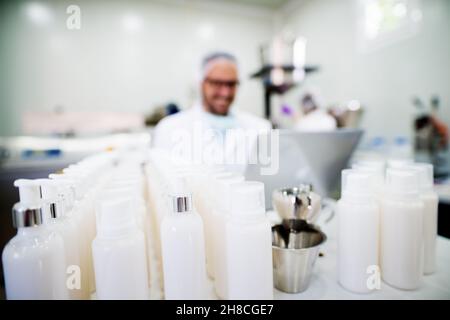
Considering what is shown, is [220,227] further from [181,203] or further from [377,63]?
[377,63]

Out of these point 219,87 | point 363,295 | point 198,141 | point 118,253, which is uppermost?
point 219,87

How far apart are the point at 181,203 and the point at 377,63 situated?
188 centimetres

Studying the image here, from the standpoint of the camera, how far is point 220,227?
337 millimetres

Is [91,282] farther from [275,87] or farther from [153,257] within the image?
[275,87]

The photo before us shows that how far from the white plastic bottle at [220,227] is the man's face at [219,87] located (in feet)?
3.54

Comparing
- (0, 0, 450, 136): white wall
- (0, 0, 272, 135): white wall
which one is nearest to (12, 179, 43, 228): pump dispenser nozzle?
(0, 0, 450, 136): white wall

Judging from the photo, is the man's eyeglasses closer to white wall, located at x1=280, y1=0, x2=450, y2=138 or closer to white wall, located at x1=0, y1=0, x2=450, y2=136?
white wall, located at x1=0, y1=0, x2=450, y2=136

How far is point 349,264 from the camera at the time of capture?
0.36m

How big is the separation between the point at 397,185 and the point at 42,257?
445 mm

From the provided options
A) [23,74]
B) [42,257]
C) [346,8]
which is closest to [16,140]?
[23,74]

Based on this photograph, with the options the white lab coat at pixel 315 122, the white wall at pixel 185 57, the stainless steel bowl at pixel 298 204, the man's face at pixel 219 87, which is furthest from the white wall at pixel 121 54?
the stainless steel bowl at pixel 298 204

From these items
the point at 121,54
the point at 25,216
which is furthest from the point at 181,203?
the point at 121,54

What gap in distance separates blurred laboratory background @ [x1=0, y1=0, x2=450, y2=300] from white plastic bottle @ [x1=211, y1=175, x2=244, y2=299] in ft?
2.71

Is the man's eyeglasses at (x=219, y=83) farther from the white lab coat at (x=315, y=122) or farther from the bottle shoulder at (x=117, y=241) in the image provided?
the bottle shoulder at (x=117, y=241)
